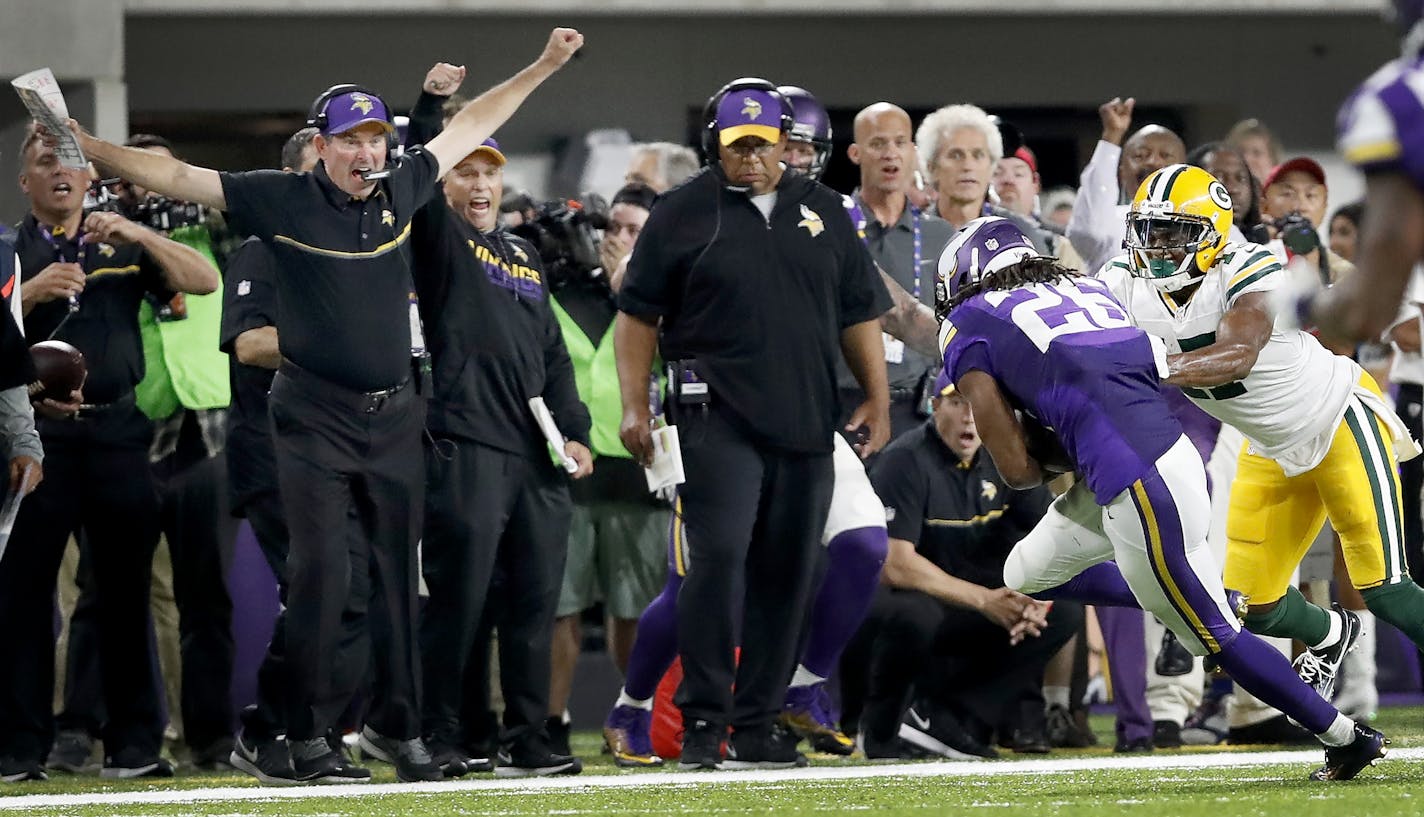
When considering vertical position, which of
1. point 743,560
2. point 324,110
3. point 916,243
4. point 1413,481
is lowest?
point 743,560

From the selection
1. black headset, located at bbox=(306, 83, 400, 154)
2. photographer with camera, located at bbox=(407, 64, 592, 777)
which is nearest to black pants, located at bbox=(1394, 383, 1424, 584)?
photographer with camera, located at bbox=(407, 64, 592, 777)

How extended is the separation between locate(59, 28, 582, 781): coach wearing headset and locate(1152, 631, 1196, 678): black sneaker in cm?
266

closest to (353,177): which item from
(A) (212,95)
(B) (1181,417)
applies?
(B) (1181,417)

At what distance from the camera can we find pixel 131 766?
7.84 meters

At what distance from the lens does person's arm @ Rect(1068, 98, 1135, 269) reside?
9086 millimetres

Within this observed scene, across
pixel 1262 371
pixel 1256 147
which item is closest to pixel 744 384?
pixel 1262 371

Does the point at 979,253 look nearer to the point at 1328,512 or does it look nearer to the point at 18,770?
the point at 1328,512

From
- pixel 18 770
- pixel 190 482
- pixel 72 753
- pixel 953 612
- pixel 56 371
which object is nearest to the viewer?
pixel 56 371

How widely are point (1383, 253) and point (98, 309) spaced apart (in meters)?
4.79

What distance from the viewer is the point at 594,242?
9.29m

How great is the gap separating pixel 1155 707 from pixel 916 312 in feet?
5.46

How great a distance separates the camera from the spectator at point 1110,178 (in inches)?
358

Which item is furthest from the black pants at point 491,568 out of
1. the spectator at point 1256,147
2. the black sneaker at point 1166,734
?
the spectator at point 1256,147

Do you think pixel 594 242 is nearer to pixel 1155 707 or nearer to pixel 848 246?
pixel 848 246
